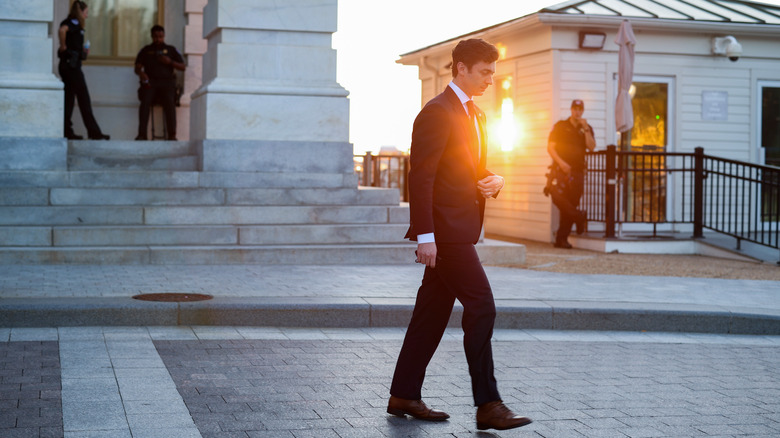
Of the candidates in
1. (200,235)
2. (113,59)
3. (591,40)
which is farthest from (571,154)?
(113,59)

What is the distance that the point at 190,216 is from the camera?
12.0 metres

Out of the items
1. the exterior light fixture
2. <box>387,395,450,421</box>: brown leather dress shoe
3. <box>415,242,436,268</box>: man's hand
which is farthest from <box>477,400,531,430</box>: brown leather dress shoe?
the exterior light fixture

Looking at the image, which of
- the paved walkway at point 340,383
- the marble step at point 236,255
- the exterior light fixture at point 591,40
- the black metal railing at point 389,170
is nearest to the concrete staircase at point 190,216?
the marble step at point 236,255

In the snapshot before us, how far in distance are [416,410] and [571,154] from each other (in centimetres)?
1119

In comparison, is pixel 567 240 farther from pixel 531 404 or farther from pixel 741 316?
pixel 531 404

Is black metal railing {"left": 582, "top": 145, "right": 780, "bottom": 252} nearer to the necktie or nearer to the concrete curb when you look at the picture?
the concrete curb

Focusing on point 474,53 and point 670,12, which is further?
point 670,12

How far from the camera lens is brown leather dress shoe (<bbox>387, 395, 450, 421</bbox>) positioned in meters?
5.30

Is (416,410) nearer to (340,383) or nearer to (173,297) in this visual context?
(340,383)

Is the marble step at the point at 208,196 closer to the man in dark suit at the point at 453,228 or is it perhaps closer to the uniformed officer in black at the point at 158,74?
the uniformed officer in black at the point at 158,74

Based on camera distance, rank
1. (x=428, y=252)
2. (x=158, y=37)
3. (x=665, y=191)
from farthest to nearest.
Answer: (x=665, y=191) < (x=158, y=37) < (x=428, y=252)

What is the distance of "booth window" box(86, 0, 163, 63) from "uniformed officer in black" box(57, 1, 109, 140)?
299cm

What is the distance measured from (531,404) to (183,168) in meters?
8.64

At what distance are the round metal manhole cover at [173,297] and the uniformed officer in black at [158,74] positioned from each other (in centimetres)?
801
